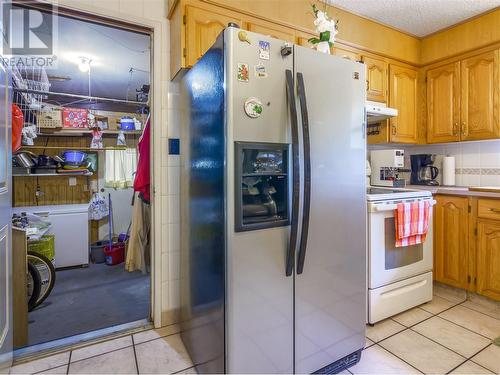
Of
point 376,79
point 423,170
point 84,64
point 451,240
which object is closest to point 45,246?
point 84,64

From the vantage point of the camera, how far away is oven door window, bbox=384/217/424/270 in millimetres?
2047

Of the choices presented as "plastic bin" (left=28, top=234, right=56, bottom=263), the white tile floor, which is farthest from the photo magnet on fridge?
"plastic bin" (left=28, top=234, right=56, bottom=263)

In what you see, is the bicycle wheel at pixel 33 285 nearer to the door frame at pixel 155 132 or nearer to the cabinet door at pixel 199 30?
the door frame at pixel 155 132

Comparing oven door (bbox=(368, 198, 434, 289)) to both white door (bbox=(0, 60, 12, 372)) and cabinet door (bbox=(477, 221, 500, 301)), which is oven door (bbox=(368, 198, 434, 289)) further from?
white door (bbox=(0, 60, 12, 372))

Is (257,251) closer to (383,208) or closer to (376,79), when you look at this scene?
(383,208)

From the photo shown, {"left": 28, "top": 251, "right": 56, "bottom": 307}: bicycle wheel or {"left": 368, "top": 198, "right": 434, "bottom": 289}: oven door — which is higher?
{"left": 368, "top": 198, "right": 434, "bottom": 289}: oven door

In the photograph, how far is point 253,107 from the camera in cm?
126

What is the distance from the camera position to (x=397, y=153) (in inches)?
103

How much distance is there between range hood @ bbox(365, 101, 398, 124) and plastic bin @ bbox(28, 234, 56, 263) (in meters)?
3.70

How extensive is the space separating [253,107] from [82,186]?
4.03 meters

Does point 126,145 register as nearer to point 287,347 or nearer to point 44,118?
point 44,118

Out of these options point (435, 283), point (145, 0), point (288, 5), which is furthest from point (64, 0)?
point (435, 283)

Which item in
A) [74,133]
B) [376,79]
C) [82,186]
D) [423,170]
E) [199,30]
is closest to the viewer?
[199,30]

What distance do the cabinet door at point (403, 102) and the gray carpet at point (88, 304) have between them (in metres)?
2.95
